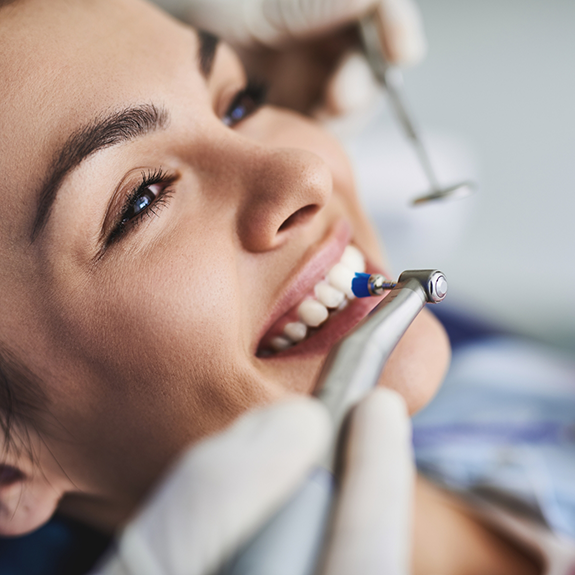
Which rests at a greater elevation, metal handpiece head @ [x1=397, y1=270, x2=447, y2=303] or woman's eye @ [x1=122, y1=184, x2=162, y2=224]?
metal handpiece head @ [x1=397, y1=270, x2=447, y2=303]

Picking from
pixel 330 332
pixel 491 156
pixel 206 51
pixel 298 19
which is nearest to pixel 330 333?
pixel 330 332

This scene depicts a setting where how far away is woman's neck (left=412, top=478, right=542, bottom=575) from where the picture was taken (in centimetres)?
108

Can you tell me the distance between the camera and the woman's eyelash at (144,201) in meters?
0.73

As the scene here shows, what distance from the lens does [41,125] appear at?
683 mm

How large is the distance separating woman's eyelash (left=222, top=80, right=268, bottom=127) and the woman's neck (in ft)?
3.02

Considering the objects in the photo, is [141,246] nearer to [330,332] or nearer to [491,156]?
[330,332]

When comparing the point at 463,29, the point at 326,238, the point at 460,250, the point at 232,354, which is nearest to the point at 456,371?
the point at 460,250

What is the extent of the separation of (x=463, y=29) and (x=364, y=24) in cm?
97

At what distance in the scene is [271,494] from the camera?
1.57 ft

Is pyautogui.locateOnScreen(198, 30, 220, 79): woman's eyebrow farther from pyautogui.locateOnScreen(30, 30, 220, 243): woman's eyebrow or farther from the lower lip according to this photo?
the lower lip

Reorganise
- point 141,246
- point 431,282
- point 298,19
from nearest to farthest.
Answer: point 431,282
point 141,246
point 298,19

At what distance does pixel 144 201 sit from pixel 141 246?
0.08 metres

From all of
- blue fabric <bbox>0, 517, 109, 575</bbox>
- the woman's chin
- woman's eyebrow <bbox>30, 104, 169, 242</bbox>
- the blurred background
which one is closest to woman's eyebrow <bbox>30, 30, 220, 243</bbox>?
woman's eyebrow <bbox>30, 104, 169, 242</bbox>

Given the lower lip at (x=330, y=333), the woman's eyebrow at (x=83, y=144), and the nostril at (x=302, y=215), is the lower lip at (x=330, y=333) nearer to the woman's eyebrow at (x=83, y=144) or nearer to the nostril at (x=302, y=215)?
the nostril at (x=302, y=215)
